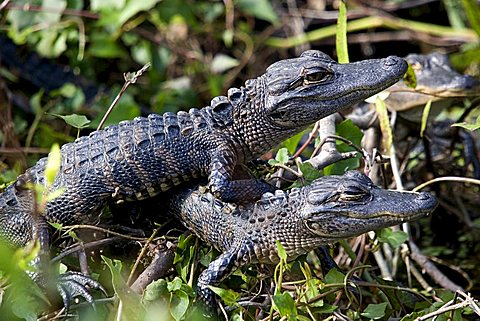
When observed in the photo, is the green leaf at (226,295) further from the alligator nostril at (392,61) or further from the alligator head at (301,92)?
the alligator nostril at (392,61)

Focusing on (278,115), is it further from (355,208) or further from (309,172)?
(355,208)

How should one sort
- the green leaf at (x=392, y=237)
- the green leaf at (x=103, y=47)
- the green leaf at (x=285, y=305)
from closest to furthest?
the green leaf at (x=285, y=305), the green leaf at (x=392, y=237), the green leaf at (x=103, y=47)

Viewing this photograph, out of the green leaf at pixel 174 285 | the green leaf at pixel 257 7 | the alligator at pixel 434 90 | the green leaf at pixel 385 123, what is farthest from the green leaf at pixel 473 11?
the green leaf at pixel 174 285

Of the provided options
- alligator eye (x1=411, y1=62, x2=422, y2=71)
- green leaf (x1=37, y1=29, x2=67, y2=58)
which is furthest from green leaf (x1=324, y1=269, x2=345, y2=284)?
green leaf (x1=37, y1=29, x2=67, y2=58)

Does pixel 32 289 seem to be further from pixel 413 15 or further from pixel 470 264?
pixel 413 15

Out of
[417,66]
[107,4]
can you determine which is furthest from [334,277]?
[107,4]

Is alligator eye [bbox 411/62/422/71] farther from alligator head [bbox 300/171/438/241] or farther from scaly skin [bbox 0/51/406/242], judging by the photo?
alligator head [bbox 300/171/438/241]
